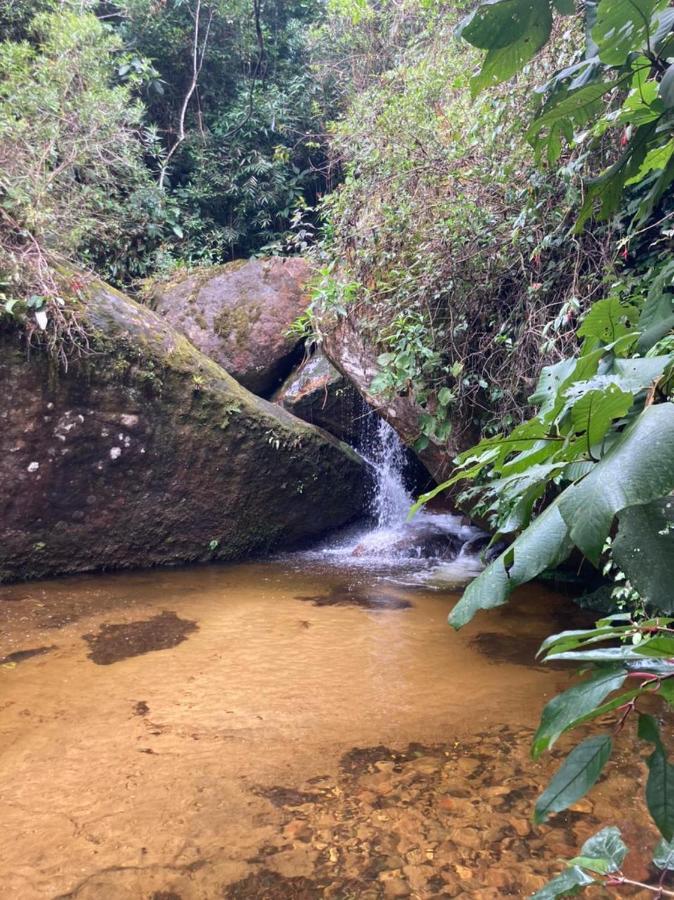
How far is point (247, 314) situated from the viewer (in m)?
7.98

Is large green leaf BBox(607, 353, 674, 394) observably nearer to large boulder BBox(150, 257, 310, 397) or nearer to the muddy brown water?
the muddy brown water

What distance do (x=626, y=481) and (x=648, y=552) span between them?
0.32ft

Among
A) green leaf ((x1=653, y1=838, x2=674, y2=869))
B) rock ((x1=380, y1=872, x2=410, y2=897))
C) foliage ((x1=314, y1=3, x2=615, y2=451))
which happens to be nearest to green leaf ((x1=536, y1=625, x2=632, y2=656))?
green leaf ((x1=653, y1=838, x2=674, y2=869))

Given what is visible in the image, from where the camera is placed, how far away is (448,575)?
18.1 feet

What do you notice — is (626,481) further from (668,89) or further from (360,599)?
(360,599)

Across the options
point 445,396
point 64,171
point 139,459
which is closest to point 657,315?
point 445,396

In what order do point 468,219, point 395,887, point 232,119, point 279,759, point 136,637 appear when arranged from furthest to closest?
1. point 232,119
2. point 468,219
3. point 136,637
4. point 279,759
5. point 395,887

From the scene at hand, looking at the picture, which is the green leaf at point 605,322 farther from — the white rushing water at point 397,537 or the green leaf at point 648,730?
the white rushing water at point 397,537

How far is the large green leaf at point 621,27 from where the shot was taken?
65cm

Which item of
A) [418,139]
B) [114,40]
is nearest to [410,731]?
[418,139]

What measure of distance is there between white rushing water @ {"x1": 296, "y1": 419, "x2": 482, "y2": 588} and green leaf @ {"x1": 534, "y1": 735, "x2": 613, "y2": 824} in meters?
4.75

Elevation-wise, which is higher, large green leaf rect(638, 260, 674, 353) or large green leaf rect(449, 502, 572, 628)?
large green leaf rect(638, 260, 674, 353)

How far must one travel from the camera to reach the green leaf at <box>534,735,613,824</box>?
1.82ft

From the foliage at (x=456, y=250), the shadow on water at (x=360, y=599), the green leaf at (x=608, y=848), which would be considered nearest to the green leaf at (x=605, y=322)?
the green leaf at (x=608, y=848)
